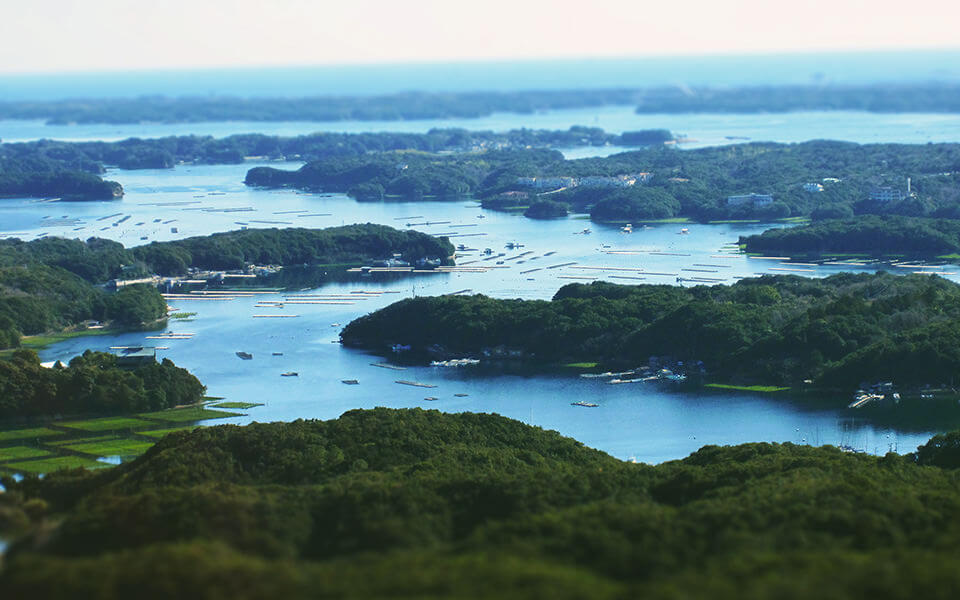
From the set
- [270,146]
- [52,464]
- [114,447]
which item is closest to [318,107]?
[270,146]

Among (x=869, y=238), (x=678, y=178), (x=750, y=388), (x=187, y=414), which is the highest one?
(x=678, y=178)

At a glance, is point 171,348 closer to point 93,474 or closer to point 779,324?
point 779,324

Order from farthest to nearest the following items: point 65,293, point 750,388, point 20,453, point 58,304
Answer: point 65,293
point 58,304
point 750,388
point 20,453

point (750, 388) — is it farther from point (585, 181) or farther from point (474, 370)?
point (585, 181)

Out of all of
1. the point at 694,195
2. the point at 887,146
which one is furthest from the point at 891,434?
the point at 887,146

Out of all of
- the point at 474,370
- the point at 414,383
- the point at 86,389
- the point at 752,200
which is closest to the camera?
the point at 86,389
